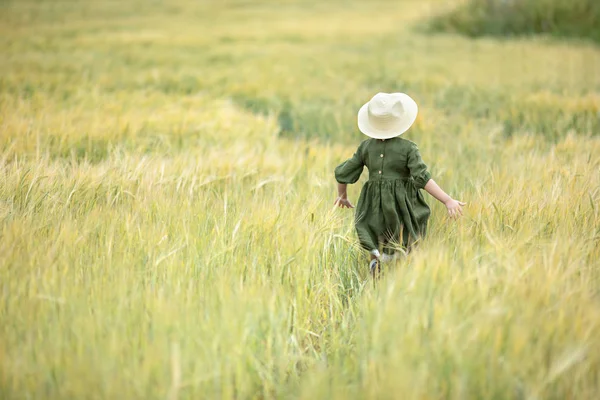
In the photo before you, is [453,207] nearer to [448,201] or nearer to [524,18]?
[448,201]

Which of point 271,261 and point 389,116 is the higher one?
point 389,116

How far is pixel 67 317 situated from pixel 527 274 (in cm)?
119

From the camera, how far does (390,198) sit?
85.7 inches

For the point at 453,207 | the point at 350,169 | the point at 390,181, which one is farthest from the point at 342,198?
the point at 453,207

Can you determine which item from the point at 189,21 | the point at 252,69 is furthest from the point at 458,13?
the point at 252,69

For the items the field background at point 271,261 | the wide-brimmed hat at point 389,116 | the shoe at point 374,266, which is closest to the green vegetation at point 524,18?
the field background at point 271,261

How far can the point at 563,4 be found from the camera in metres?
10.5

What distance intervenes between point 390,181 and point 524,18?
9891 mm

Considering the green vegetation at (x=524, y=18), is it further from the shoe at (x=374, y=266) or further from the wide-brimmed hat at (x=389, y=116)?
the shoe at (x=374, y=266)

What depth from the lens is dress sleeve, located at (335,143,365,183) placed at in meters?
2.28

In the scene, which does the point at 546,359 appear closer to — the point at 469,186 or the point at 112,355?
the point at 112,355

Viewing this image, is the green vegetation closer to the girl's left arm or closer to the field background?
the field background

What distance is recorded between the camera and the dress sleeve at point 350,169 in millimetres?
2279

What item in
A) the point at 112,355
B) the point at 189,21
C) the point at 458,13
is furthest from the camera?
the point at 189,21
